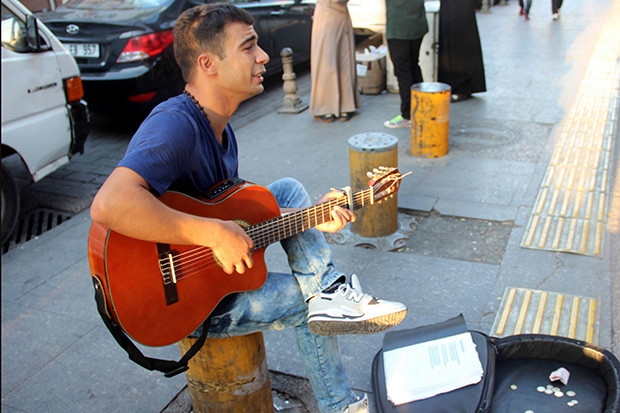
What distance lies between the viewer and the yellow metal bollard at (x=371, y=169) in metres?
3.98

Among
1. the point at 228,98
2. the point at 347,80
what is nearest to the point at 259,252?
the point at 228,98

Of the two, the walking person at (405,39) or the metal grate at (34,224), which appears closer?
the metal grate at (34,224)

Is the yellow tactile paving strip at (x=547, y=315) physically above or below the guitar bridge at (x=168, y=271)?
below

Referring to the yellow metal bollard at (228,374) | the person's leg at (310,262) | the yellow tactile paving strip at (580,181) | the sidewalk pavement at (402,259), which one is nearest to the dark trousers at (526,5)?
the yellow tactile paving strip at (580,181)

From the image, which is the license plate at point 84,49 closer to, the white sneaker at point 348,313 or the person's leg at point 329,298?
the person's leg at point 329,298

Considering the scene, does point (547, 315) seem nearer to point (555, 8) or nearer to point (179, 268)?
point (179, 268)

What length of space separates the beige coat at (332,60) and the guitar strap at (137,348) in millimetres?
5066

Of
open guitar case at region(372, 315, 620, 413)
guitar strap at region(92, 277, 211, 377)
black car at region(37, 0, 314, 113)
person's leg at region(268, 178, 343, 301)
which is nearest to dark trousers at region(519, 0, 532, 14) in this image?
black car at region(37, 0, 314, 113)

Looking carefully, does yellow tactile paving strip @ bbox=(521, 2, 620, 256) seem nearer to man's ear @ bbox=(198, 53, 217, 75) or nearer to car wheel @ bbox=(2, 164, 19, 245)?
man's ear @ bbox=(198, 53, 217, 75)

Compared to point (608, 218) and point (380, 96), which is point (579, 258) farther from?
point (380, 96)

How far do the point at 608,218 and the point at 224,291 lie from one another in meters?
3.22

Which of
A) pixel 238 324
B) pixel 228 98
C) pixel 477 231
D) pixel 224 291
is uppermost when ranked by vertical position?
pixel 228 98

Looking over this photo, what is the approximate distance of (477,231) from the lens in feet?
13.7

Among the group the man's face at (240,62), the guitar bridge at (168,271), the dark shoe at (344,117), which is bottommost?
the dark shoe at (344,117)
